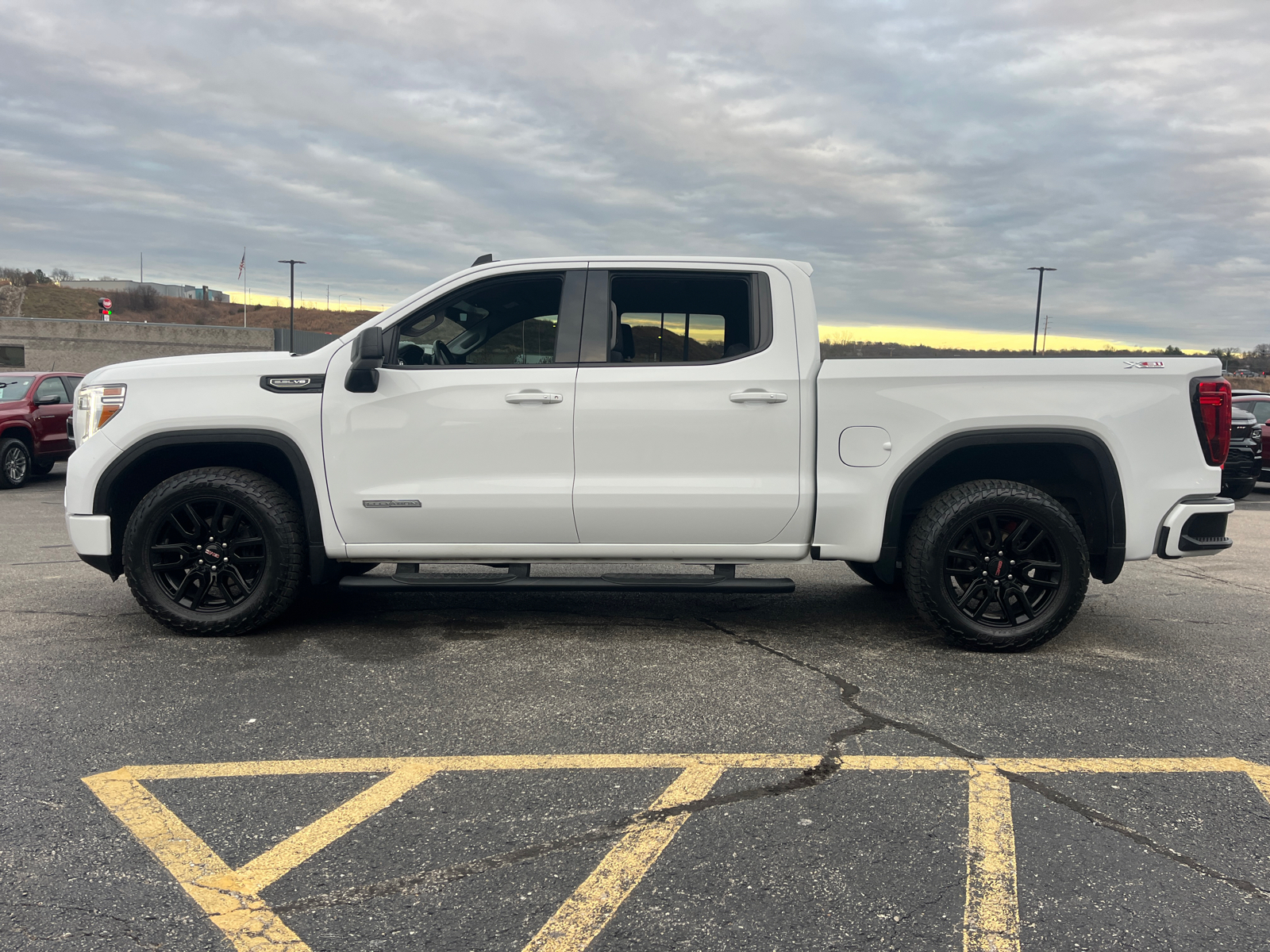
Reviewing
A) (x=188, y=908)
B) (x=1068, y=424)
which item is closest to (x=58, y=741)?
(x=188, y=908)

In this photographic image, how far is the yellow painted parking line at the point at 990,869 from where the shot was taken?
2.31 m

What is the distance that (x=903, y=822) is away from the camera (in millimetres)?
2900

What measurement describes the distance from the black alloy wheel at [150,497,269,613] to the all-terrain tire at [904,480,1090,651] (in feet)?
11.4

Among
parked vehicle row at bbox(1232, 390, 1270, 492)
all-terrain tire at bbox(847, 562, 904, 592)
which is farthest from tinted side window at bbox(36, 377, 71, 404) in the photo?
parked vehicle row at bbox(1232, 390, 1270, 492)

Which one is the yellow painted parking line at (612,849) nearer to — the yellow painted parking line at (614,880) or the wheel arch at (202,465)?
the yellow painted parking line at (614,880)

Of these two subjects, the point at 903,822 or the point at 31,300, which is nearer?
the point at 903,822

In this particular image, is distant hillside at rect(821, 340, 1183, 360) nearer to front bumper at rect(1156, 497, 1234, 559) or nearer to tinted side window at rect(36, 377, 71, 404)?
front bumper at rect(1156, 497, 1234, 559)

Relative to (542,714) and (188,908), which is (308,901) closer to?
(188,908)

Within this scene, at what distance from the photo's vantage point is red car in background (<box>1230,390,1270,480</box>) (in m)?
14.2

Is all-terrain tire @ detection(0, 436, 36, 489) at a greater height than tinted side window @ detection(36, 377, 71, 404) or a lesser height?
lesser

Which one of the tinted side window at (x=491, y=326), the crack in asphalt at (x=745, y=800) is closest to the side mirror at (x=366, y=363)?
the tinted side window at (x=491, y=326)

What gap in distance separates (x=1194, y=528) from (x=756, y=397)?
2338 millimetres

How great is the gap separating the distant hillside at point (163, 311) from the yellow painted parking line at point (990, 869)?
9614 cm

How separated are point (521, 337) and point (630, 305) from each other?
612 mm
